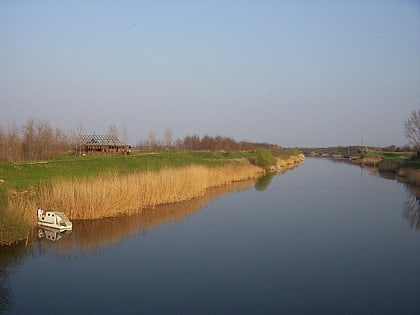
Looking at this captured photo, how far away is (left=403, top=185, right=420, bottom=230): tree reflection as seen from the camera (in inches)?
578

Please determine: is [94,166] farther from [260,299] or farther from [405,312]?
[405,312]

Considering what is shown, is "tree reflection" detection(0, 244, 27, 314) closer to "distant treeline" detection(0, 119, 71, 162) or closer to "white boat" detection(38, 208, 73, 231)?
"white boat" detection(38, 208, 73, 231)

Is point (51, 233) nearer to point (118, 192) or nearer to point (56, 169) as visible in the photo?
point (118, 192)

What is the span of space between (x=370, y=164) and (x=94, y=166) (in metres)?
36.4

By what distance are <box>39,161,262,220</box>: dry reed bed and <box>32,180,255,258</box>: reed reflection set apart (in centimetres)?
34

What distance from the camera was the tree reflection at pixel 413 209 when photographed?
1467 centimetres

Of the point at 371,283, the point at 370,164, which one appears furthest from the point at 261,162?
the point at 371,283

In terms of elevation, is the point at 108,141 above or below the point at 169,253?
above

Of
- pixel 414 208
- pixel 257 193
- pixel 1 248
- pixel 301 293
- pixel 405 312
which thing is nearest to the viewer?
pixel 405 312

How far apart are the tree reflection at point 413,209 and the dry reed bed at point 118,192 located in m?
8.74

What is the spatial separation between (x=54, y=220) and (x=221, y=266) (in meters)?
4.91

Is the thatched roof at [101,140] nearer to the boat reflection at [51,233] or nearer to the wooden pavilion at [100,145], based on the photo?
the wooden pavilion at [100,145]

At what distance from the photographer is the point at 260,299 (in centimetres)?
727

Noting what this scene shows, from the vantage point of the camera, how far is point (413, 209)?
56.5 feet
